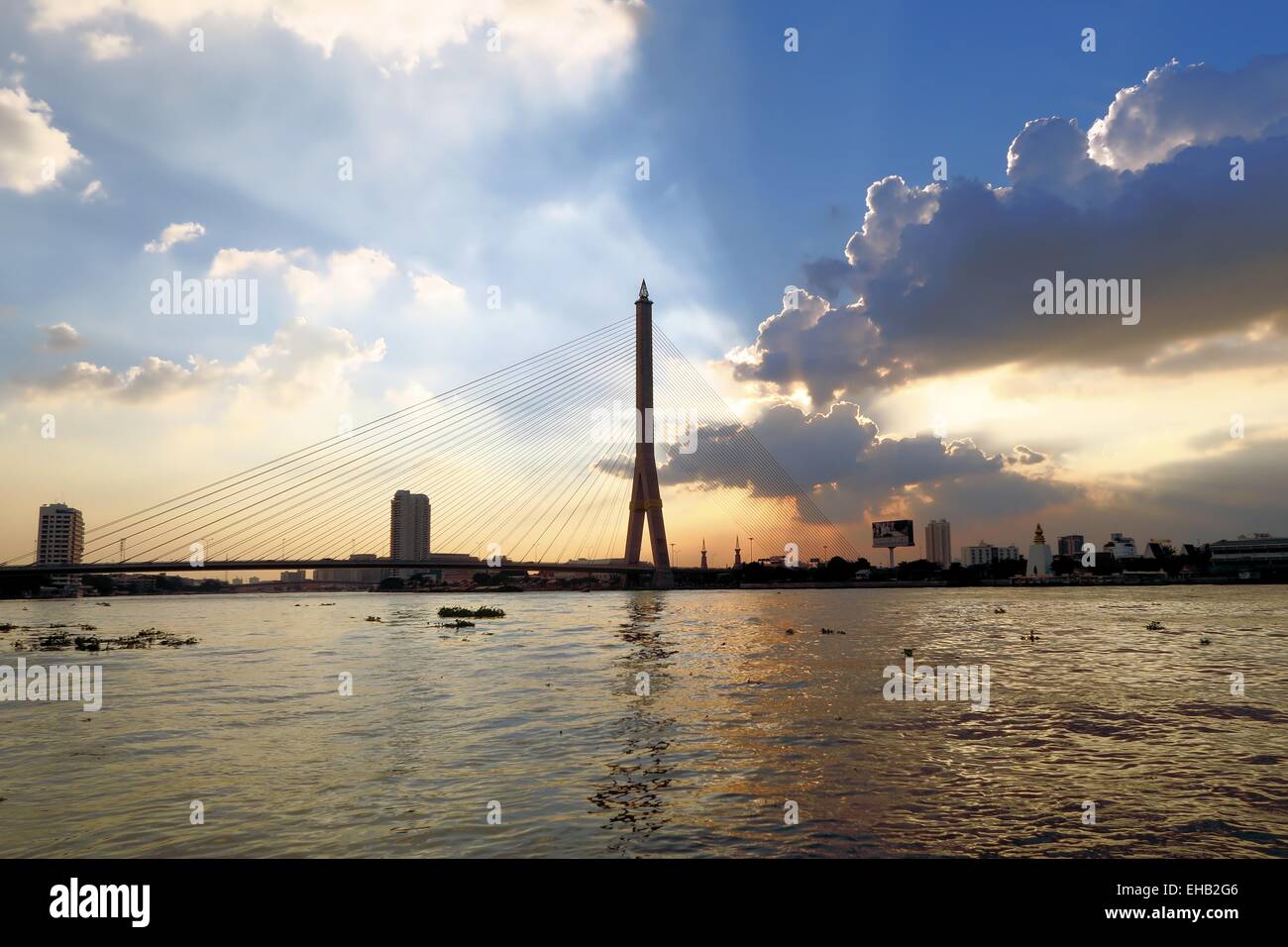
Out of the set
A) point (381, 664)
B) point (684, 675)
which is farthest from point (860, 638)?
point (381, 664)

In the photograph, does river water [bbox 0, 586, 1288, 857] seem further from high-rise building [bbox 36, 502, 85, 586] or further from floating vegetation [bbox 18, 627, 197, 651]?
high-rise building [bbox 36, 502, 85, 586]

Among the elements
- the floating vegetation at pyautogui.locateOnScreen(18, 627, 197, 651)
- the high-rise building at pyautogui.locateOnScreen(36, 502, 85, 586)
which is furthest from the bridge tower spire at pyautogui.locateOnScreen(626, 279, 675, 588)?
the high-rise building at pyautogui.locateOnScreen(36, 502, 85, 586)

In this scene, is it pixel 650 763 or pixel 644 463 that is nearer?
pixel 650 763

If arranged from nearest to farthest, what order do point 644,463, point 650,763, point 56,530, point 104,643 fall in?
point 650,763 → point 104,643 → point 644,463 → point 56,530

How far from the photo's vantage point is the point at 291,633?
51.2 meters

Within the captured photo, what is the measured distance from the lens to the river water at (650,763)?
10375mm

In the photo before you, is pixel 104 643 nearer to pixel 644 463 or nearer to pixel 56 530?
pixel 644 463

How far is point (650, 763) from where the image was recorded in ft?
47.0

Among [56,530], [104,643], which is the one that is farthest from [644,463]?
[56,530]

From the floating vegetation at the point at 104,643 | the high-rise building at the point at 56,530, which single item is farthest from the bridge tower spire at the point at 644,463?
the high-rise building at the point at 56,530

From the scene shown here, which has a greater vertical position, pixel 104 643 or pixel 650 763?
pixel 650 763

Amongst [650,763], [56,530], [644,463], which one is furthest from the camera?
[56,530]
